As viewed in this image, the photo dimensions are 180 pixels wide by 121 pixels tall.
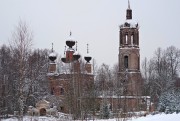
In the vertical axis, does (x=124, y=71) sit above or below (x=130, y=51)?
below

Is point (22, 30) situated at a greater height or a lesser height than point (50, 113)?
greater

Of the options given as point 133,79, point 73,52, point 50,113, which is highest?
point 73,52

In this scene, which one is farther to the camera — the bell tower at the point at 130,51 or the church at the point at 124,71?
the bell tower at the point at 130,51

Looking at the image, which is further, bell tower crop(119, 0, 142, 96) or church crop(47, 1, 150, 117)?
bell tower crop(119, 0, 142, 96)

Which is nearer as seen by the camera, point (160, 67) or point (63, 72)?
point (63, 72)

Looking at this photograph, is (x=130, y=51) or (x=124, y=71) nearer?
(x=124, y=71)

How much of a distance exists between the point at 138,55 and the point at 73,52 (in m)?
8.14

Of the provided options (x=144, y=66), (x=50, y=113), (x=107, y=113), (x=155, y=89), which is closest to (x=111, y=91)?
(x=107, y=113)

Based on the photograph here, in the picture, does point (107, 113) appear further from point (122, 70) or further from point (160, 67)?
point (160, 67)

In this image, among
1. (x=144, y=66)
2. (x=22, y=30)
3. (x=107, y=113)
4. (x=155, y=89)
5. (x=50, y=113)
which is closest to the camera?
(x=22, y=30)

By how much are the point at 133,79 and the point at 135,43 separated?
4433 mm

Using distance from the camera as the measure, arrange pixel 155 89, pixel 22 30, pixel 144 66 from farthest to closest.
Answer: pixel 144 66 < pixel 155 89 < pixel 22 30

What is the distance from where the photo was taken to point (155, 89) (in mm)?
57469

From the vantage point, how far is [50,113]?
45375mm
